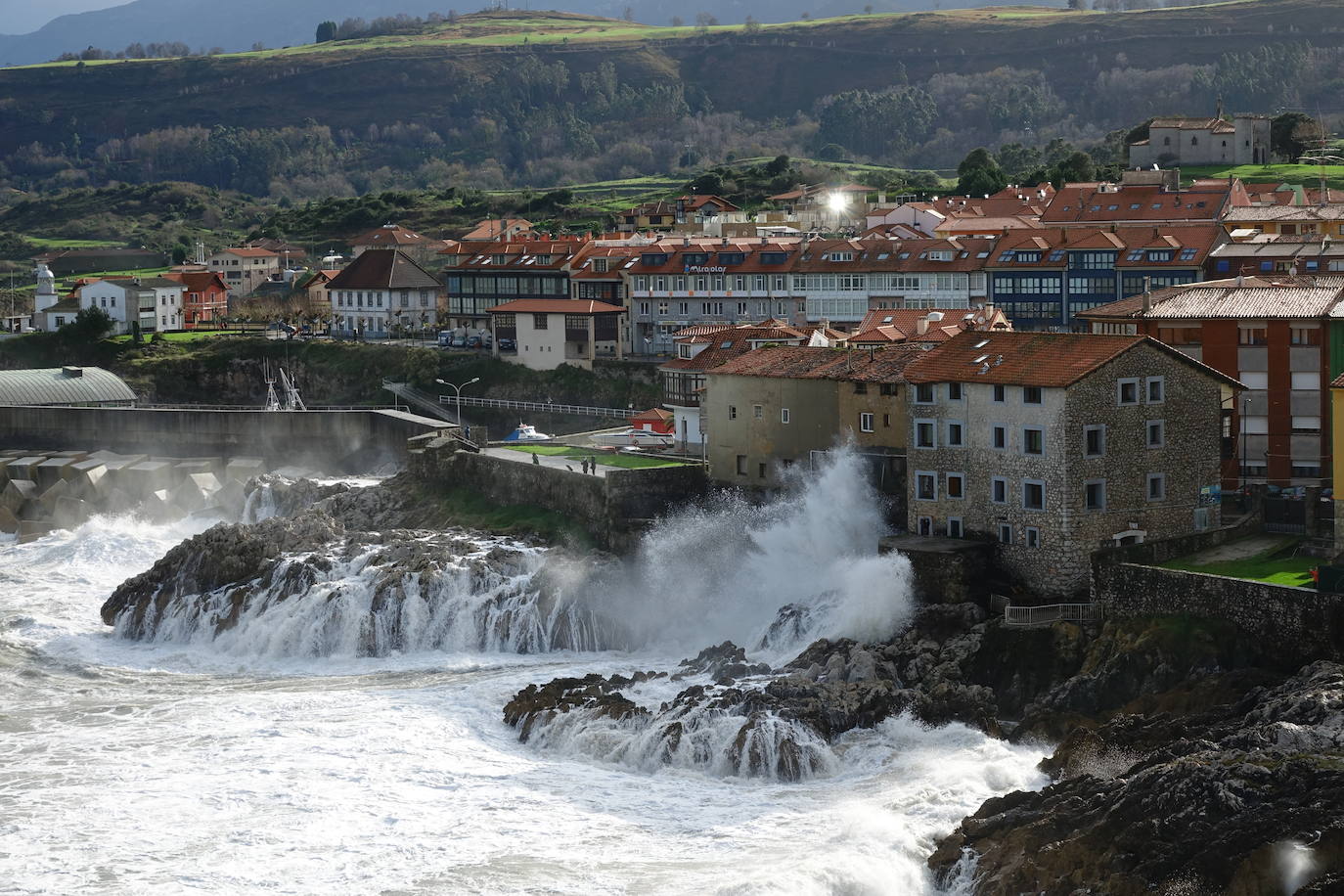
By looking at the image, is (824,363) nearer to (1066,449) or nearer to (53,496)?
(1066,449)

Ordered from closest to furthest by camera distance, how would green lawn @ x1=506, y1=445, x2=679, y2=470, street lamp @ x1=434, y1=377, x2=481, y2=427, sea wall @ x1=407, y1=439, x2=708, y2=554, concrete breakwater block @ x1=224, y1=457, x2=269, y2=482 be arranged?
sea wall @ x1=407, y1=439, x2=708, y2=554, green lawn @ x1=506, y1=445, x2=679, y2=470, concrete breakwater block @ x1=224, y1=457, x2=269, y2=482, street lamp @ x1=434, y1=377, x2=481, y2=427

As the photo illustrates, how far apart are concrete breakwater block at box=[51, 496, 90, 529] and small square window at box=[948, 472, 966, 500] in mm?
40452

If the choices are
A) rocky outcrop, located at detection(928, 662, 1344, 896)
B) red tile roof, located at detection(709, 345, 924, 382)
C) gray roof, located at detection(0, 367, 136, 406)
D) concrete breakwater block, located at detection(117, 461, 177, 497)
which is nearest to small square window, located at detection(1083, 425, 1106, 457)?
red tile roof, located at detection(709, 345, 924, 382)

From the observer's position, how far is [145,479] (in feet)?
261

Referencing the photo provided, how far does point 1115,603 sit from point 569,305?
5533 cm

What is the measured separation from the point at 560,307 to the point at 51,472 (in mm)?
26999

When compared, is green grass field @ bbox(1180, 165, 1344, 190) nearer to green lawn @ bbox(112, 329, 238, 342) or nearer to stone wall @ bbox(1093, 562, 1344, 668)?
green lawn @ bbox(112, 329, 238, 342)

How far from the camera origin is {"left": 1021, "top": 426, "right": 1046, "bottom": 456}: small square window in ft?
157

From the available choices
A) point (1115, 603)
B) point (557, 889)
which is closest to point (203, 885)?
point (557, 889)

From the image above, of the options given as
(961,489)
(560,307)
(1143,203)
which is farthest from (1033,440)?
(560,307)

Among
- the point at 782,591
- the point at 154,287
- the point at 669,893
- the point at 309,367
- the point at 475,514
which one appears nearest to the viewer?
the point at 669,893

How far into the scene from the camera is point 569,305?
97.1 metres

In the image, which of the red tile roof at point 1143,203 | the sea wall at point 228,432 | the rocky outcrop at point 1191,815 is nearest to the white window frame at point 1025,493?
the rocky outcrop at point 1191,815

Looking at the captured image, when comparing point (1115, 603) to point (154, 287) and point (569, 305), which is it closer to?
point (569, 305)
